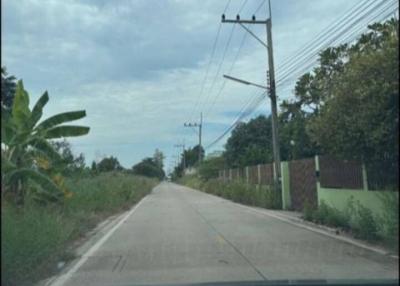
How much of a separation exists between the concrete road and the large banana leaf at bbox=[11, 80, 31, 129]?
146 inches

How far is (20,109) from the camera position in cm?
1539

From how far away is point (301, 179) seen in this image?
2712 cm

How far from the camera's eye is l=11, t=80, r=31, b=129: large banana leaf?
15.3 metres

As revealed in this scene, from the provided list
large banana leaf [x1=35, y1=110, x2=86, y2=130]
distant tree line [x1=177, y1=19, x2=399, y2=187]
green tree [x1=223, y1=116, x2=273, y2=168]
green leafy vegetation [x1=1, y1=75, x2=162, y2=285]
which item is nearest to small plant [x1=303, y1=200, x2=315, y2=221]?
distant tree line [x1=177, y1=19, x2=399, y2=187]

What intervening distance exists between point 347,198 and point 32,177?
9.43m

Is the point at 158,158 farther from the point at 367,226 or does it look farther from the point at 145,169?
the point at 367,226

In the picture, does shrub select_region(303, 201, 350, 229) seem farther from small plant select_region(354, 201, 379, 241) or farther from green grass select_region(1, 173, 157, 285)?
green grass select_region(1, 173, 157, 285)

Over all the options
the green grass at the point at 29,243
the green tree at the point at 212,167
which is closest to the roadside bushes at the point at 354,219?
the green grass at the point at 29,243

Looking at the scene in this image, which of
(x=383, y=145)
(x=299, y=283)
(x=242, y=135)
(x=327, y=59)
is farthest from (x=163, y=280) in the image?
(x=242, y=135)

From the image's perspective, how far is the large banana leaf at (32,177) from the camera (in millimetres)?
14133

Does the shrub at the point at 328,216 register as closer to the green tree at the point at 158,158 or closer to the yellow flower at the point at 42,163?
the yellow flower at the point at 42,163

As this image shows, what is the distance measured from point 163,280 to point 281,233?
8184 millimetres

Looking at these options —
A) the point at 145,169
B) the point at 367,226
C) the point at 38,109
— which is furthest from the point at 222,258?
the point at 145,169

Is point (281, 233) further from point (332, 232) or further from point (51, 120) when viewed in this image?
point (51, 120)
